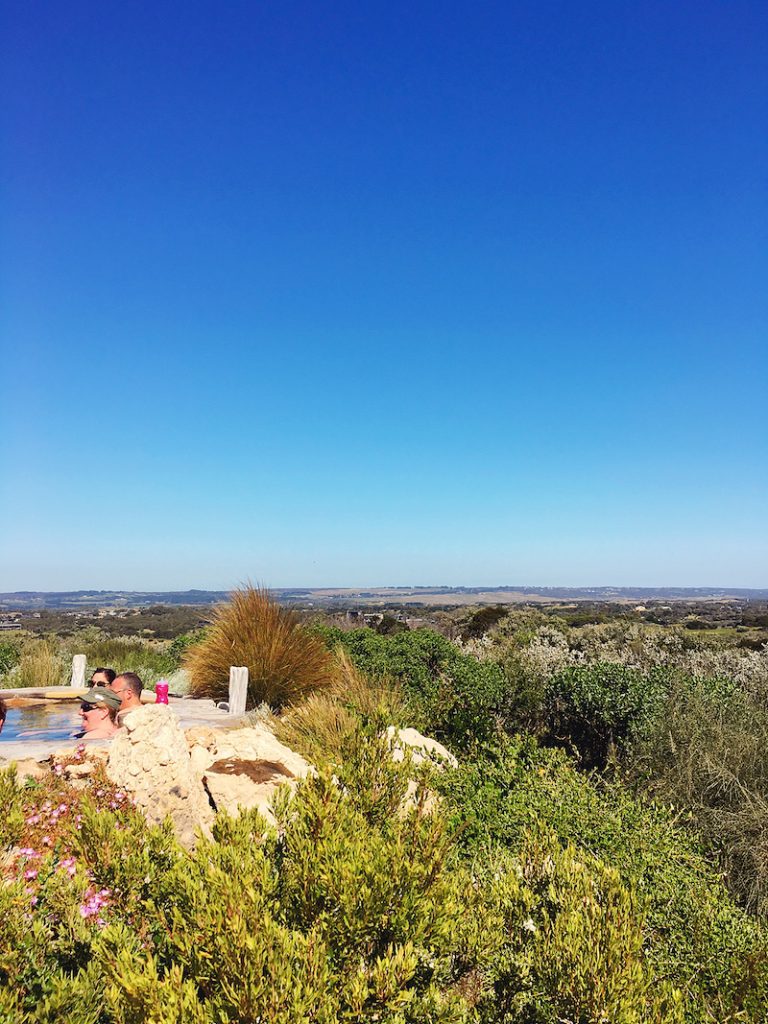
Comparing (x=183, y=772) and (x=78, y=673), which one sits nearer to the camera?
(x=183, y=772)

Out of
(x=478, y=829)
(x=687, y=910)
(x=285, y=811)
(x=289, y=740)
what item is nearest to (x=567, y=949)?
(x=285, y=811)

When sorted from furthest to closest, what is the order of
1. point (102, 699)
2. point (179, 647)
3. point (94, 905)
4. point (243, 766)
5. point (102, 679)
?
point (179, 647)
point (102, 679)
point (102, 699)
point (243, 766)
point (94, 905)

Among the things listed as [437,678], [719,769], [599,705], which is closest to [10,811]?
[719,769]

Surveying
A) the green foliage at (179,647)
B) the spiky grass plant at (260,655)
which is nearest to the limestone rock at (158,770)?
the spiky grass plant at (260,655)

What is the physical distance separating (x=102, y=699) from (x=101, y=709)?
0.13 metres

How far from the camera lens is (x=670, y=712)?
24.5 feet

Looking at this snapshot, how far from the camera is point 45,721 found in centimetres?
876

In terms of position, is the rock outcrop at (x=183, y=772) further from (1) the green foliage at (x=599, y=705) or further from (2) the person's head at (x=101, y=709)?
(1) the green foliage at (x=599, y=705)

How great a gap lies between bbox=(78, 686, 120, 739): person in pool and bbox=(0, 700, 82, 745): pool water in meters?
0.84

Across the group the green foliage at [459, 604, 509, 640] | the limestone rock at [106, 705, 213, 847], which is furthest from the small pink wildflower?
the green foliage at [459, 604, 509, 640]

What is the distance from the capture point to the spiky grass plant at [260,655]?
9.58 m

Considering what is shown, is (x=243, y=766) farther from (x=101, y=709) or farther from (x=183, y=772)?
(x=101, y=709)

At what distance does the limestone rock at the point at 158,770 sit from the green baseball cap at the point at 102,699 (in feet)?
6.47

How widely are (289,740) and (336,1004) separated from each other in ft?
18.3
